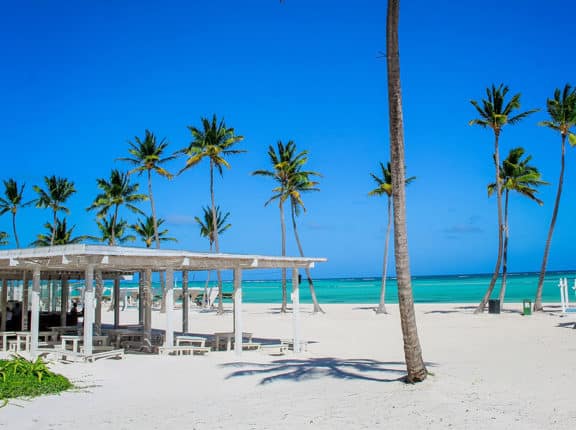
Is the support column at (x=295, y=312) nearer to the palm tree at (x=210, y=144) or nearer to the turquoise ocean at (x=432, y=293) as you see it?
the palm tree at (x=210, y=144)

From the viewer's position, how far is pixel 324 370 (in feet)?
36.2

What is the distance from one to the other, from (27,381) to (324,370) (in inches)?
211

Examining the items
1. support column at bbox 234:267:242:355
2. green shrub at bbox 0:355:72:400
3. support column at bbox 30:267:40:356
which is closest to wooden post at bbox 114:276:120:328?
support column at bbox 30:267:40:356

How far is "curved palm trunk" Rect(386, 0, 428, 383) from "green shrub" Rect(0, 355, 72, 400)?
5.74 meters

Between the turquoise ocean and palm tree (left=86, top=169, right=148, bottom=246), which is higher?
palm tree (left=86, top=169, right=148, bottom=246)

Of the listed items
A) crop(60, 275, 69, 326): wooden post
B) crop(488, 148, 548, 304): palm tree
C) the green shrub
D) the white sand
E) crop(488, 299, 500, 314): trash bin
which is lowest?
the white sand

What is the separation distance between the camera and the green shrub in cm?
862

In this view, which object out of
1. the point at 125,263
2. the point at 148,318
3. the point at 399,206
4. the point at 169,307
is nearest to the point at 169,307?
the point at 169,307

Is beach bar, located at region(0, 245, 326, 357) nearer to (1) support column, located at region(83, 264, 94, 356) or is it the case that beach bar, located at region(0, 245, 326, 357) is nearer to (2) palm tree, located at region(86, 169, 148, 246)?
(1) support column, located at region(83, 264, 94, 356)

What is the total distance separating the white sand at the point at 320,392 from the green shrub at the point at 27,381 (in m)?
0.32

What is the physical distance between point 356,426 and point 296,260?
8352 mm

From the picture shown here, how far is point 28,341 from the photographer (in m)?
15.2

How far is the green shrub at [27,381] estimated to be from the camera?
28.3ft

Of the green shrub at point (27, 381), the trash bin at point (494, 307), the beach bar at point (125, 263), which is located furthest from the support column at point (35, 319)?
the trash bin at point (494, 307)
